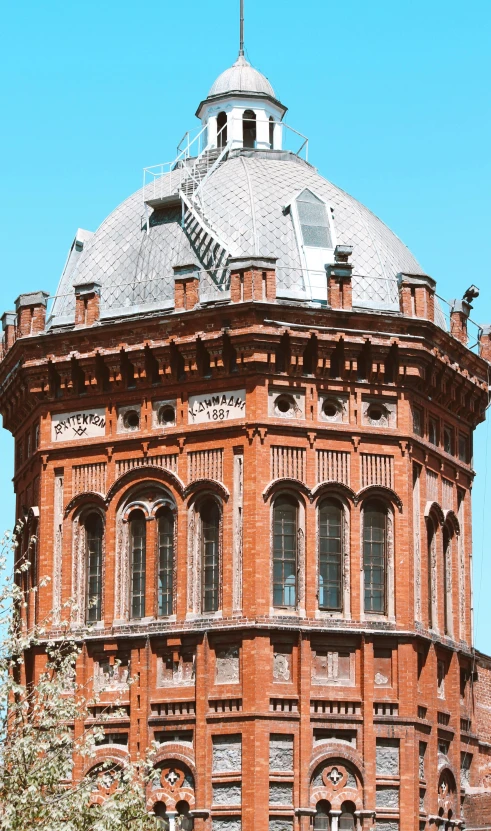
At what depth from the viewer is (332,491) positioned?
4312 centimetres

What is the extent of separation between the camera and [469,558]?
47.4m

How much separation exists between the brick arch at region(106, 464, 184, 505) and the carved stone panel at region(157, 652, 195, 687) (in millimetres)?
3643

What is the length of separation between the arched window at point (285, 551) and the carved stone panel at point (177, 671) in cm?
226

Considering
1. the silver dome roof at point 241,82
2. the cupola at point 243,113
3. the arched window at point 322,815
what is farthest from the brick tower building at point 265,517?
the silver dome roof at point 241,82

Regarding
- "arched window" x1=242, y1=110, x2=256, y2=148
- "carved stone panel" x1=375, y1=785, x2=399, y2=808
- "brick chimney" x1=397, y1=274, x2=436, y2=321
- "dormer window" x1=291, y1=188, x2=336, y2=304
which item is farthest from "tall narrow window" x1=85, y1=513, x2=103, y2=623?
"arched window" x1=242, y1=110, x2=256, y2=148

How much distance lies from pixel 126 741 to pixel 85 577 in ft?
13.3

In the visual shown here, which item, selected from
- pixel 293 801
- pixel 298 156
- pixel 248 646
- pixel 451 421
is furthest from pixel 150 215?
pixel 293 801

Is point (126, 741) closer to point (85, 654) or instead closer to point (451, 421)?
point (85, 654)

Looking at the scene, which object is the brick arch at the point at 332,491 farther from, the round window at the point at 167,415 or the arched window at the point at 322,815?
the arched window at the point at 322,815

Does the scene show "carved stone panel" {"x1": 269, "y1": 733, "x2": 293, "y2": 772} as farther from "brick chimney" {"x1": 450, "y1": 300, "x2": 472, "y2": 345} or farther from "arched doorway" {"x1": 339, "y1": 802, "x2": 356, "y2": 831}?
"brick chimney" {"x1": 450, "y1": 300, "x2": 472, "y2": 345}

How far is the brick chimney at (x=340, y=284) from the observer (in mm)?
43781

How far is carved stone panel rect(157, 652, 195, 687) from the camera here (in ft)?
138

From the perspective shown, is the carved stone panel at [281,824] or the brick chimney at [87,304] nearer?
the carved stone panel at [281,824]

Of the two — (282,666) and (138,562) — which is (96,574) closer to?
(138,562)
